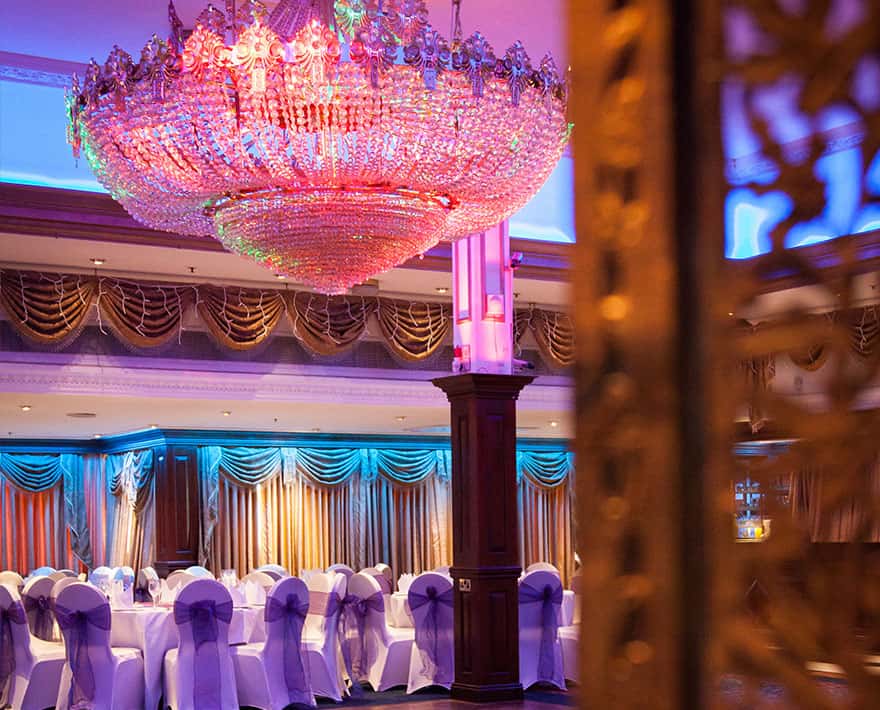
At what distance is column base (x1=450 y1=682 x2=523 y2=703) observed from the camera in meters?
8.90

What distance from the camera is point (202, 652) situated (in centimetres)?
859

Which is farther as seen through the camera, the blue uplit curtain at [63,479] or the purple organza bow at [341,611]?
the blue uplit curtain at [63,479]

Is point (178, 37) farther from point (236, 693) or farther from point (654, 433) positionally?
point (236, 693)

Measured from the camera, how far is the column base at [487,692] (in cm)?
890

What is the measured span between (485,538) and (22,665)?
3395mm

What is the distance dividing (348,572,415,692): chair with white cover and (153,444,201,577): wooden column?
17.8ft

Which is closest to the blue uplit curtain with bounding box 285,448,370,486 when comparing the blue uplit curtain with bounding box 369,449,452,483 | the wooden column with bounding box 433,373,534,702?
the blue uplit curtain with bounding box 369,449,452,483

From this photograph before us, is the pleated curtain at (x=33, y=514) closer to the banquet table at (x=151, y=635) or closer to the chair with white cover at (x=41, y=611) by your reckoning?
the chair with white cover at (x=41, y=611)

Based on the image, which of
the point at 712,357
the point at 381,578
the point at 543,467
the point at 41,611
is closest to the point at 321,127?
the point at 712,357

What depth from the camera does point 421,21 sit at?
4625mm

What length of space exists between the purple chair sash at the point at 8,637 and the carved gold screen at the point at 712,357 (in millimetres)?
8849

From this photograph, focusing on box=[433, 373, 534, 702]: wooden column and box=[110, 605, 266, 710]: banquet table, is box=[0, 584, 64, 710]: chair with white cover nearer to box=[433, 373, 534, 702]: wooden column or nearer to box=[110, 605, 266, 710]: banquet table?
box=[110, 605, 266, 710]: banquet table

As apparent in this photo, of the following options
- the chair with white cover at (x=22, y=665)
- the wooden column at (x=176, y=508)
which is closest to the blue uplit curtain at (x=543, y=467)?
the wooden column at (x=176, y=508)

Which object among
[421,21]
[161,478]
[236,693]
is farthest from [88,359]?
[421,21]
